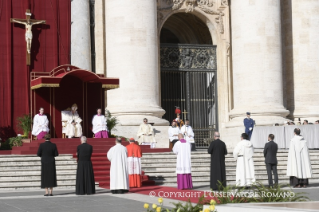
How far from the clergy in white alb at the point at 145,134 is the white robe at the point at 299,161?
7496 millimetres

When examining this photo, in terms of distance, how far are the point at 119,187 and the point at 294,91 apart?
1735 centimetres

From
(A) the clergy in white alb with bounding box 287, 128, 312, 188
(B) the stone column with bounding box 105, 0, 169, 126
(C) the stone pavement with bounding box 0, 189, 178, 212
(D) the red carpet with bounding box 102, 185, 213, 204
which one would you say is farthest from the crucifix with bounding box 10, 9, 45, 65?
(A) the clergy in white alb with bounding box 287, 128, 312, 188

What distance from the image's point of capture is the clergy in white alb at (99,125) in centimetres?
2481

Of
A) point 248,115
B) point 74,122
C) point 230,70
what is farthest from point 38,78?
point 230,70

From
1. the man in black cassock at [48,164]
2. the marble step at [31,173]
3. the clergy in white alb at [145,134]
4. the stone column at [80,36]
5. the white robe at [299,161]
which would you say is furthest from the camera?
the stone column at [80,36]

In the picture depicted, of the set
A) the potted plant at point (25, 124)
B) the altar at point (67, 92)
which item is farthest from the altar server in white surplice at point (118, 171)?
the potted plant at point (25, 124)

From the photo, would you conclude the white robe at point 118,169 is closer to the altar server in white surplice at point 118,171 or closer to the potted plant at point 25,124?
the altar server in white surplice at point 118,171

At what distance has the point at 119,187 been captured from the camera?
17.4 m

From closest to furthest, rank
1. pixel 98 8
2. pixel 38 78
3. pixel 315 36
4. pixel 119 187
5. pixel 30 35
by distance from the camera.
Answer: pixel 119 187
pixel 38 78
pixel 30 35
pixel 98 8
pixel 315 36

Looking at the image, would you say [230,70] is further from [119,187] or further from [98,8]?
[119,187]

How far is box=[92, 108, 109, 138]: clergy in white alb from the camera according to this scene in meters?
24.8

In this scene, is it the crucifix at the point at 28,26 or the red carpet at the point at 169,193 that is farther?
the crucifix at the point at 28,26

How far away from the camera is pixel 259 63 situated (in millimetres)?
30375

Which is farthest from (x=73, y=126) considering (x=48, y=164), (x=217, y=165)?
Answer: (x=217, y=165)
